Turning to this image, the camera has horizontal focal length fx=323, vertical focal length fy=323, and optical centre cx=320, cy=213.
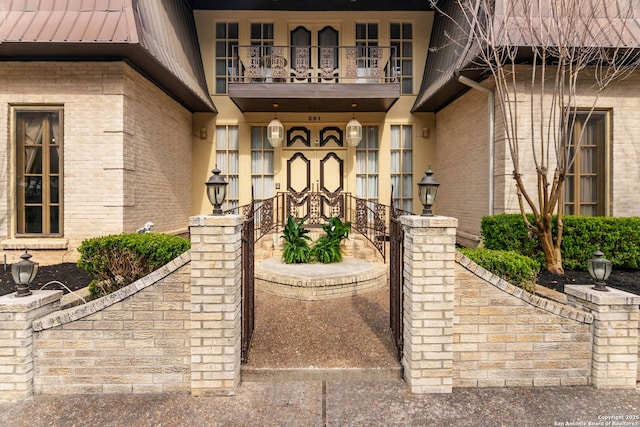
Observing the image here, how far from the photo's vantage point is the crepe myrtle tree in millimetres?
5422

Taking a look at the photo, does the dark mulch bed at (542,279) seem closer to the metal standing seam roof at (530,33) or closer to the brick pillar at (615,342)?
the brick pillar at (615,342)

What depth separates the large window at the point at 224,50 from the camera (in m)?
10.3

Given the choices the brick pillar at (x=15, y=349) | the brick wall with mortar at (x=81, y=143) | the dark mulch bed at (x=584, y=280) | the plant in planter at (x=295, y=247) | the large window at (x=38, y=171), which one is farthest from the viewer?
the large window at (x=38, y=171)

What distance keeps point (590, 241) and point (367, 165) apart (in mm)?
6050

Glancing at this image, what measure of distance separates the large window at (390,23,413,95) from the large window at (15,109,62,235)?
916cm

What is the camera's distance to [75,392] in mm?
3051

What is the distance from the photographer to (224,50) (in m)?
10.4

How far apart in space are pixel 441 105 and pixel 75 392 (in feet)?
33.4

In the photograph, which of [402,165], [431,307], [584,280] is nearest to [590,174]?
[584,280]

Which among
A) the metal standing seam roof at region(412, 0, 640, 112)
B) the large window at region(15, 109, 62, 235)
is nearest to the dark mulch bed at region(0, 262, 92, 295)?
the large window at region(15, 109, 62, 235)

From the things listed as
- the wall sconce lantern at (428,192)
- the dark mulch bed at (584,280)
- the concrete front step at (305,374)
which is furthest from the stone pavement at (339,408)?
the dark mulch bed at (584,280)

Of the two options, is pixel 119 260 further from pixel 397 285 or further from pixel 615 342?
pixel 615 342

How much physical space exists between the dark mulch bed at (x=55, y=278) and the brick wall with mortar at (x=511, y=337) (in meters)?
5.49

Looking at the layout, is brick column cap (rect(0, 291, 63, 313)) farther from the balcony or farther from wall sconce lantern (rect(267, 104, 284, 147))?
wall sconce lantern (rect(267, 104, 284, 147))
